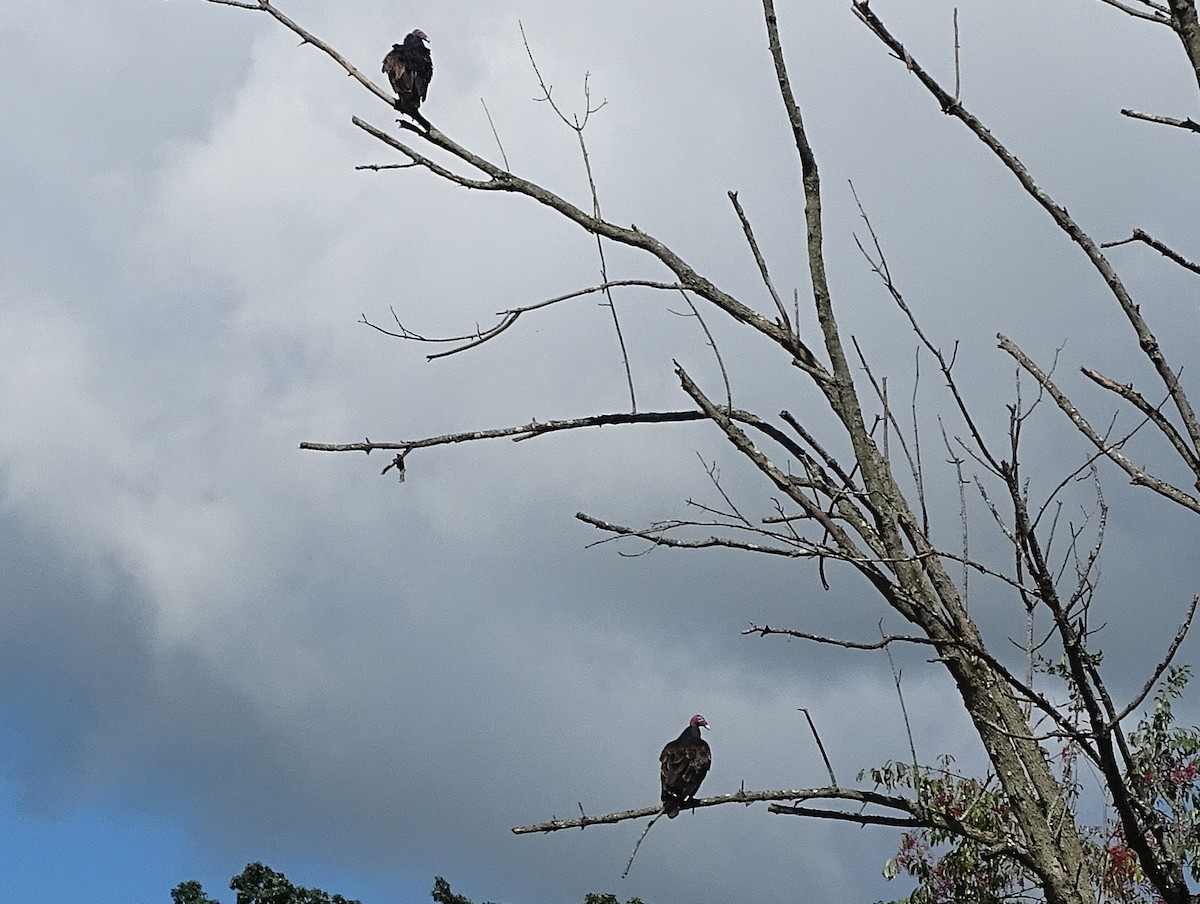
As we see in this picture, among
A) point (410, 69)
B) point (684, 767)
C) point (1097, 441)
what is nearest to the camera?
point (1097, 441)

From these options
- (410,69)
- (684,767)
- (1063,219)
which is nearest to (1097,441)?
(1063,219)

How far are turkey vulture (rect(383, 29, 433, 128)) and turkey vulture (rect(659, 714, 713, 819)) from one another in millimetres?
4295

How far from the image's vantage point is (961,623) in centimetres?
379

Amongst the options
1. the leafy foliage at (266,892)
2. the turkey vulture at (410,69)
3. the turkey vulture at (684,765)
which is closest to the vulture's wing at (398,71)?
the turkey vulture at (410,69)

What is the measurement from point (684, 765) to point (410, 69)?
488 centimetres

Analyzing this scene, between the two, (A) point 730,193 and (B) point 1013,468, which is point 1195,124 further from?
(A) point 730,193

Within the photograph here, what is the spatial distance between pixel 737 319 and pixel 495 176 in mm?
871

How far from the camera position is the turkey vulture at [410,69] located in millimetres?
9375

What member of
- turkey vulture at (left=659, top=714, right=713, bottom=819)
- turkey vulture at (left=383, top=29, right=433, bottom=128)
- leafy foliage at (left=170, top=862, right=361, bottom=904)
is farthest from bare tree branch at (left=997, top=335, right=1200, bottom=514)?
leafy foliage at (left=170, top=862, right=361, bottom=904)

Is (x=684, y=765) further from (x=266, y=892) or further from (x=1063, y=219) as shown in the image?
(x=266, y=892)

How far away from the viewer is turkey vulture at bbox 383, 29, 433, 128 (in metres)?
9.38

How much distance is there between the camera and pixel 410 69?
30.7 feet

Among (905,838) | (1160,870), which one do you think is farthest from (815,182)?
(905,838)

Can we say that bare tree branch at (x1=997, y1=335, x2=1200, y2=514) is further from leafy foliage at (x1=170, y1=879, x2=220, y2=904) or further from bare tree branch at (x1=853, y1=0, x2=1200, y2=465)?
leafy foliage at (x1=170, y1=879, x2=220, y2=904)
